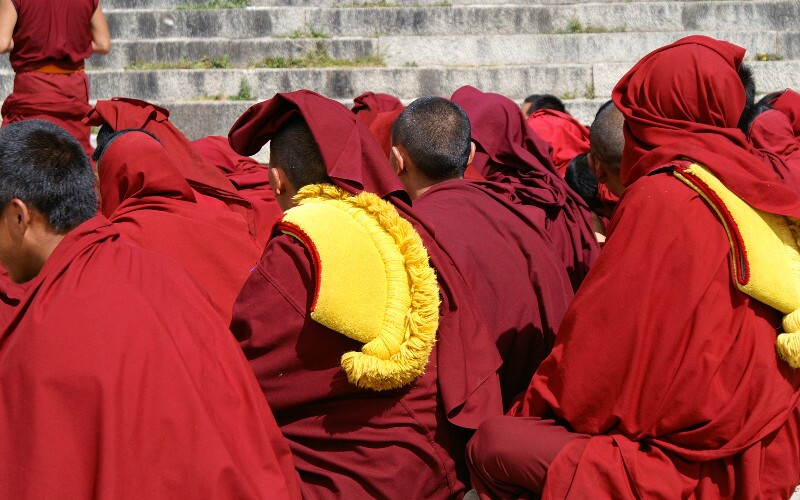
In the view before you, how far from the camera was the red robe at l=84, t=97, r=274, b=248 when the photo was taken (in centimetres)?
502

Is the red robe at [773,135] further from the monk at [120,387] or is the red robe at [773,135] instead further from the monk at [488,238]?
the monk at [120,387]

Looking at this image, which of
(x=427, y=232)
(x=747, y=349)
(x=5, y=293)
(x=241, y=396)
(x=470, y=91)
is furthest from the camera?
(x=470, y=91)

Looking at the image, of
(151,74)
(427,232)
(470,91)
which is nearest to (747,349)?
(427,232)

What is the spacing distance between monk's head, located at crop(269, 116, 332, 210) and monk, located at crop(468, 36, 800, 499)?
2.81 feet

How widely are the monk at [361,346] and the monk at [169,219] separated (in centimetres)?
85

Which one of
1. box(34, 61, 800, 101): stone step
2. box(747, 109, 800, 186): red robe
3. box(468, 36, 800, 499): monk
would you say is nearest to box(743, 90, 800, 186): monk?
box(747, 109, 800, 186): red robe

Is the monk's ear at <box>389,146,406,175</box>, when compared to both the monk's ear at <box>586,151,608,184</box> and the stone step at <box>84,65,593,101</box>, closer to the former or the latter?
the monk's ear at <box>586,151,608,184</box>

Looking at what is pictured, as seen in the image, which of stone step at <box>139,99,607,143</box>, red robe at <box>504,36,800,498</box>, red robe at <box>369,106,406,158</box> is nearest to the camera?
red robe at <box>504,36,800,498</box>

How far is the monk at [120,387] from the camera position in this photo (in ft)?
6.86

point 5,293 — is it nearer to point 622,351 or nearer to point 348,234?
point 348,234

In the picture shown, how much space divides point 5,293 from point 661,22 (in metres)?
7.77

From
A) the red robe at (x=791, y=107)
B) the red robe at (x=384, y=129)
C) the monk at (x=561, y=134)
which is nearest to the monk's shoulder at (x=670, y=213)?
the red robe at (x=384, y=129)

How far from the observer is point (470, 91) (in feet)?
18.7

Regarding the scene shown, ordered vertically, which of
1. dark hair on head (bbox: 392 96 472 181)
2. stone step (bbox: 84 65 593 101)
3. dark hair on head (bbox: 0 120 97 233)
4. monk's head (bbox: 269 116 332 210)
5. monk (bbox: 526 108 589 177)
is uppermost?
dark hair on head (bbox: 0 120 97 233)
